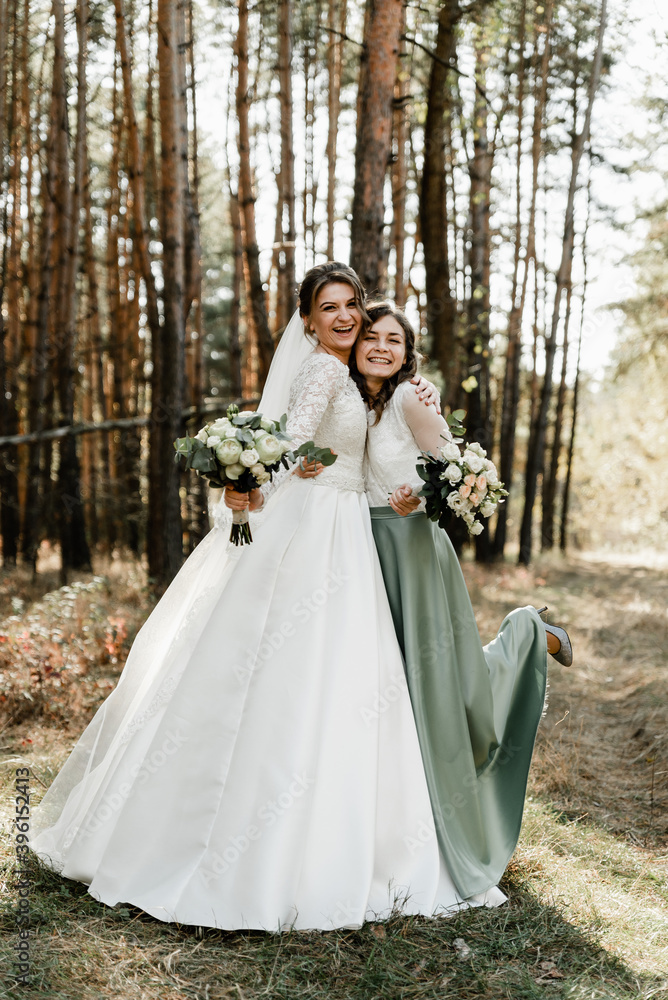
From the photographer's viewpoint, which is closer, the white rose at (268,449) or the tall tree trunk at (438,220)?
the white rose at (268,449)

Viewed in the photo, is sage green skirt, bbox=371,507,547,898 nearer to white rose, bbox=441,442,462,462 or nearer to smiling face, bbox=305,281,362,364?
white rose, bbox=441,442,462,462

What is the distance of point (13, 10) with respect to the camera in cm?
949

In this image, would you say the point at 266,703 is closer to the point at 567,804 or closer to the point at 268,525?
the point at 268,525

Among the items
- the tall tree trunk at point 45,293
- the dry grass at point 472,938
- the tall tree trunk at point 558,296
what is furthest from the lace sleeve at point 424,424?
the tall tree trunk at point 558,296

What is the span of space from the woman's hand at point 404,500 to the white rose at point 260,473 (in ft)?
2.13

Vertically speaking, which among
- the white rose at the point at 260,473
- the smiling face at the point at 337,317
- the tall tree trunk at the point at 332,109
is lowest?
the white rose at the point at 260,473

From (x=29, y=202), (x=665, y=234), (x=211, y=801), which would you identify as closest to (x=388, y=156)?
(x=211, y=801)

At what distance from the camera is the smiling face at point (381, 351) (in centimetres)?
344

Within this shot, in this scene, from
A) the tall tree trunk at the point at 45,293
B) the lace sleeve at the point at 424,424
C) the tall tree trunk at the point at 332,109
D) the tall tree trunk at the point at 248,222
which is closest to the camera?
the lace sleeve at the point at 424,424

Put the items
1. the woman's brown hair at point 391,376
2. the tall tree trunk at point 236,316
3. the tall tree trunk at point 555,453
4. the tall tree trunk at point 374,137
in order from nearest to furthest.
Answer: the woman's brown hair at point 391,376
the tall tree trunk at point 374,137
the tall tree trunk at point 236,316
the tall tree trunk at point 555,453

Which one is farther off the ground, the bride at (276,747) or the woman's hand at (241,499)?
the woman's hand at (241,499)

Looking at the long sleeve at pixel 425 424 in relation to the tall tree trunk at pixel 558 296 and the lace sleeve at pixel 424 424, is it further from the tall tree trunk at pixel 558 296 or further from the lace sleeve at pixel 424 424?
the tall tree trunk at pixel 558 296

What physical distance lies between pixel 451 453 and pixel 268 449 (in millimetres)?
766

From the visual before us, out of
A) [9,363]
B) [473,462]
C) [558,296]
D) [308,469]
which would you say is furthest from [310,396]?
[558,296]
